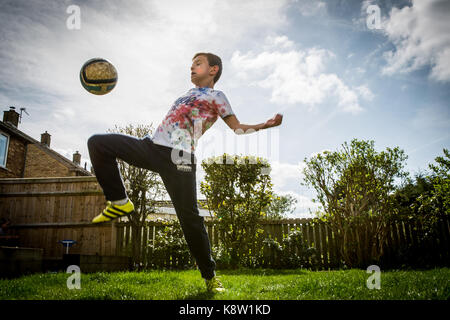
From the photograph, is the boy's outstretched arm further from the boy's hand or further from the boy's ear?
the boy's ear

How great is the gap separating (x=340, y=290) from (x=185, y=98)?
264cm

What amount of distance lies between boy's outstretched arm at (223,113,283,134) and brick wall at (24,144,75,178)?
22875 millimetres

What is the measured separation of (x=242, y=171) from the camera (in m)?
8.47

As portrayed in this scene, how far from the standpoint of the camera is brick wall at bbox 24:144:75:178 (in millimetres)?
21500

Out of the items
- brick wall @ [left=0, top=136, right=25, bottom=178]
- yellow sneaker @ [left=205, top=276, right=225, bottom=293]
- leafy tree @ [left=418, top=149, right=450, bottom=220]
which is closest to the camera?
yellow sneaker @ [left=205, top=276, right=225, bottom=293]

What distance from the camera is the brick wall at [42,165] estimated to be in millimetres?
21500

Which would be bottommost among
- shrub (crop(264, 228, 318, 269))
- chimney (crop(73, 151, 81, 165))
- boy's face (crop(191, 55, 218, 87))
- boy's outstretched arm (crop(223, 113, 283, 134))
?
shrub (crop(264, 228, 318, 269))

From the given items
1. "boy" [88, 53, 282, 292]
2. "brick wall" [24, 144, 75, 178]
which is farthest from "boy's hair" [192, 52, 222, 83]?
"brick wall" [24, 144, 75, 178]

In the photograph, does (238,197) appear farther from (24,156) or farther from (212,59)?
(24,156)

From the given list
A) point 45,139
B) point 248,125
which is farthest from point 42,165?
point 248,125

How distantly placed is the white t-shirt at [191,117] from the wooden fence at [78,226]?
619 centimetres

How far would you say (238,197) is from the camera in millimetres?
8250
